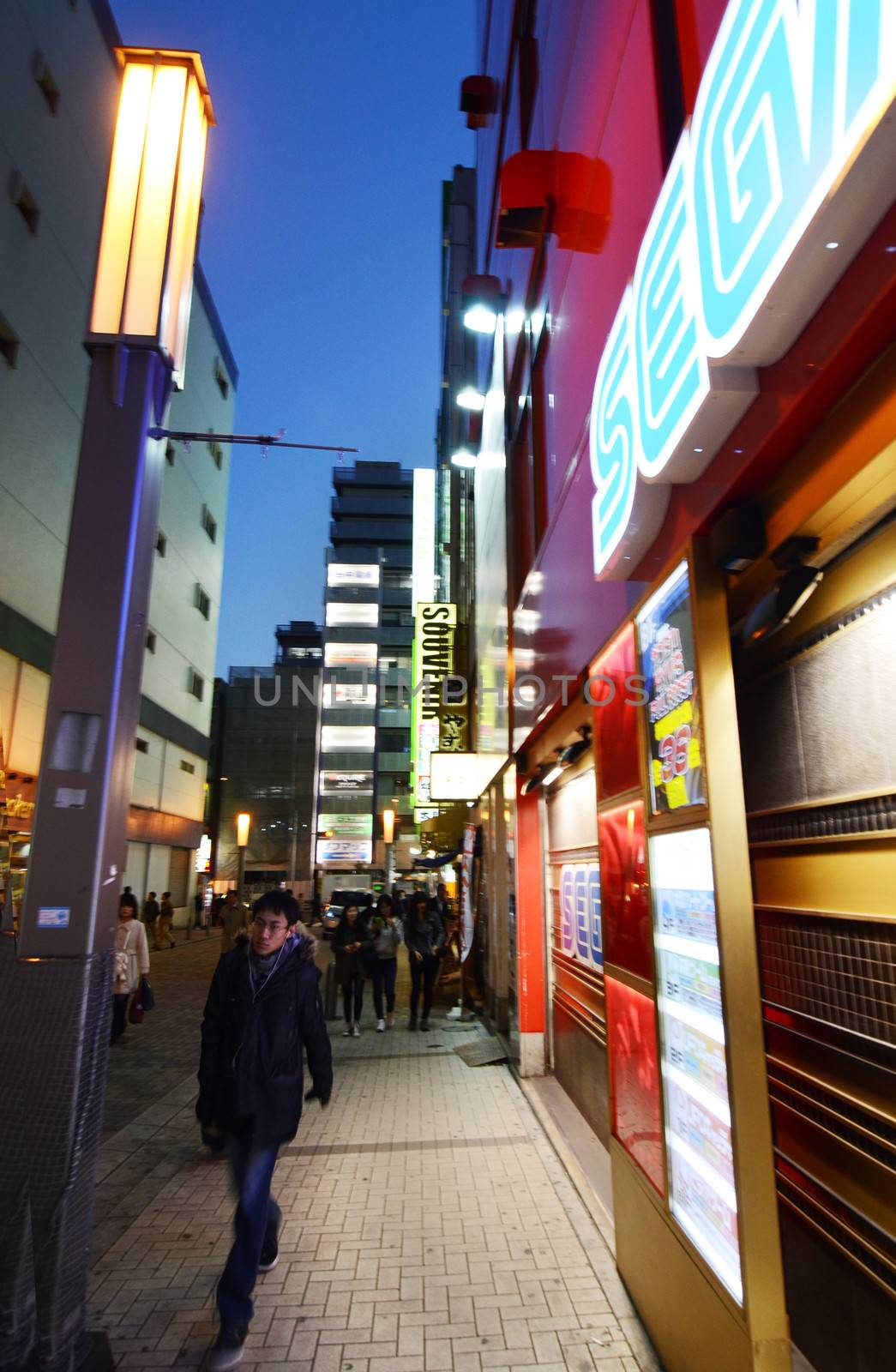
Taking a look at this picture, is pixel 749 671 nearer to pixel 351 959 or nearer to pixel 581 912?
pixel 581 912

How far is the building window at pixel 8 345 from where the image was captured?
13.9 meters

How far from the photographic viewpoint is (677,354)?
8.86ft

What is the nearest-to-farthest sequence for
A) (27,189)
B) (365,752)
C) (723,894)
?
(723,894) < (27,189) < (365,752)

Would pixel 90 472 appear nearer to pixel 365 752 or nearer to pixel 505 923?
pixel 505 923

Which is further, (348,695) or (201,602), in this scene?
(348,695)

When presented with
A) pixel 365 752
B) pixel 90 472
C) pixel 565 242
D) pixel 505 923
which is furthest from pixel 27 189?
pixel 365 752

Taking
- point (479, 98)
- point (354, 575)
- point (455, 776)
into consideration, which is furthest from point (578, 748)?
point (354, 575)

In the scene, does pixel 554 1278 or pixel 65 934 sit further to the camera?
pixel 554 1278

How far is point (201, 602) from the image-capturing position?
100.0ft

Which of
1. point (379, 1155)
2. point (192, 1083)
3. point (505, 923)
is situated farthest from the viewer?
point (505, 923)

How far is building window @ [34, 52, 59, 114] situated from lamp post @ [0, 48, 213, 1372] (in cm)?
1496

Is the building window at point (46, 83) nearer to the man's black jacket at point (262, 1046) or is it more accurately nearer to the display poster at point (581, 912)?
the display poster at point (581, 912)

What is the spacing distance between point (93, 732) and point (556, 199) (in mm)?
5536

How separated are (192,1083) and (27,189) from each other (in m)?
16.5
